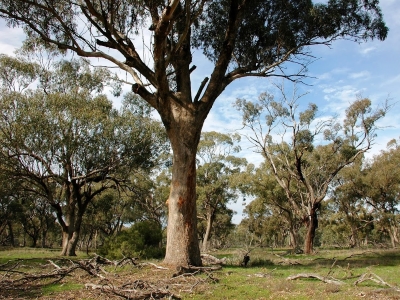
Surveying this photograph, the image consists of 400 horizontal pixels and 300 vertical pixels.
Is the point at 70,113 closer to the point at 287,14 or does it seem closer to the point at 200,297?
the point at 287,14

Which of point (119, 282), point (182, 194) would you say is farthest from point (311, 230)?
point (119, 282)

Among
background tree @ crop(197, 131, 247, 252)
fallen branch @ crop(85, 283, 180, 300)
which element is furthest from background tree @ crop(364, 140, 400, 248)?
fallen branch @ crop(85, 283, 180, 300)

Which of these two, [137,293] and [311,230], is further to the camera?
[311,230]

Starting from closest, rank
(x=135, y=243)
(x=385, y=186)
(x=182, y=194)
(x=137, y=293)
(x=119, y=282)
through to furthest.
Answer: (x=137, y=293) → (x=119, y=282) → (x=182, y=194) → (x=135, y=243) → (x=385, y=186)

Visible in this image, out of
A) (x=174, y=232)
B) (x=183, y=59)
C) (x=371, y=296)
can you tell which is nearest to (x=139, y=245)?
(x=174, y=232)

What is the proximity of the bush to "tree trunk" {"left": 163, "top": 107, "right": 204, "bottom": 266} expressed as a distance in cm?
474

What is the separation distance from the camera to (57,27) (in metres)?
13.3

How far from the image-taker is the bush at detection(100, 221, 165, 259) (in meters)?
15.0

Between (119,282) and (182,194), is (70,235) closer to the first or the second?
(182,194)

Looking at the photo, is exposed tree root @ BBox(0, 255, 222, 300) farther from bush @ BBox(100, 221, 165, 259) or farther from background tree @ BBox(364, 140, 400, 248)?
background tree @ BBox(364, 140, 400, 248)

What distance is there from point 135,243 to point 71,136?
8929 millimetres

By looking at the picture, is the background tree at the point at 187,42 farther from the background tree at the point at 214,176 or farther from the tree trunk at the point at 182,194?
the background tree at the point at 214,176

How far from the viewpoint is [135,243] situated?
1533 cm

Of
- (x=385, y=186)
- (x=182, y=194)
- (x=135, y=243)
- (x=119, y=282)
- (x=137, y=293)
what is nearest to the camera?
(x=137, y=293)
